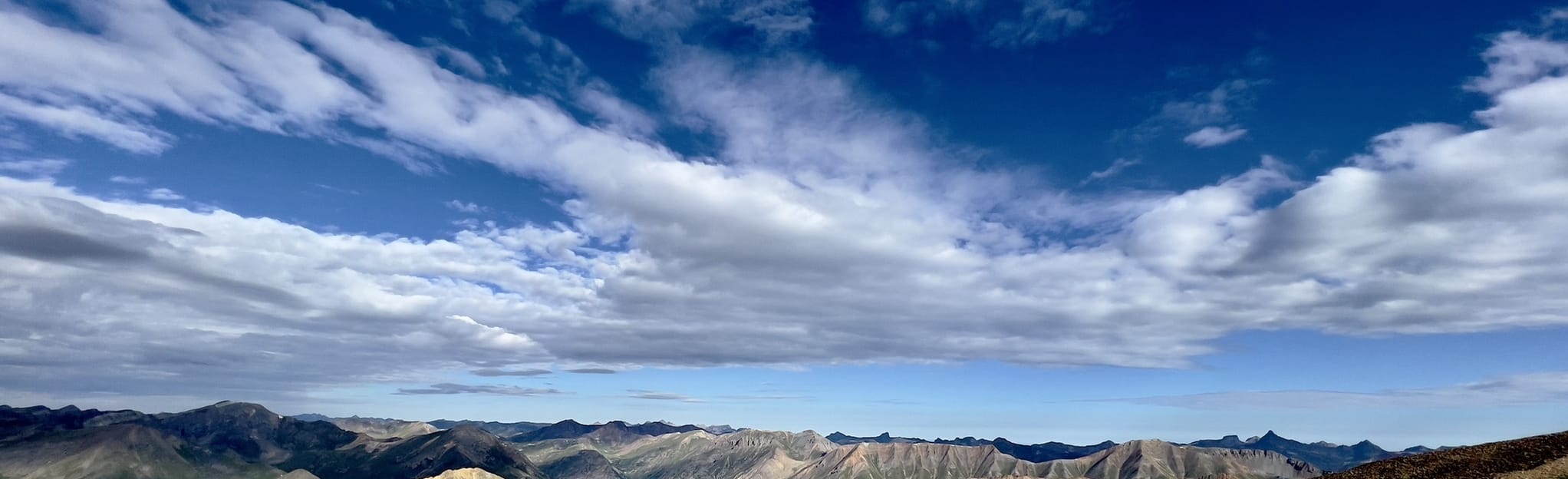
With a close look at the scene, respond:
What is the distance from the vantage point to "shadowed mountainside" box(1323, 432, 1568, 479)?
75.6 metres

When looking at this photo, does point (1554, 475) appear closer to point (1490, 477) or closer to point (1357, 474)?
point (1490, 477)

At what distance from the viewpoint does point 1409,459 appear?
92625mm

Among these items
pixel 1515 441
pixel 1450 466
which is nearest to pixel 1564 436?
pixel 1515 441

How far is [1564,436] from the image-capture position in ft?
274

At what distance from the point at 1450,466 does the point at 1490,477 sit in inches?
381

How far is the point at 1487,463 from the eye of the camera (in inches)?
3236

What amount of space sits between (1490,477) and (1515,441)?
65.4ft

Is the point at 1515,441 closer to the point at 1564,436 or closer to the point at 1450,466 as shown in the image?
the point at 1564,436

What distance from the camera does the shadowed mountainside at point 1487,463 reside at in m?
75.6

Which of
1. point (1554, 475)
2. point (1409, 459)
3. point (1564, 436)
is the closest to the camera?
point (1554, 475)

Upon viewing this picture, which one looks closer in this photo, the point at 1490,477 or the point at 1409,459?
the point at 1490,477

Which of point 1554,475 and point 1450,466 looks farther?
point 1450,466

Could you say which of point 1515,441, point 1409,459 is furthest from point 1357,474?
point 1515,441

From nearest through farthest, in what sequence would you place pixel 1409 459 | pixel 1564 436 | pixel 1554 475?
pixel 1554 475 → pixel 1564 436 → pixel 1409 459
